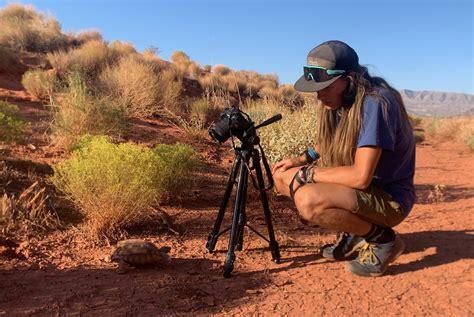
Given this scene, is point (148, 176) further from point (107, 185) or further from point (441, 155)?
point (441, 155)

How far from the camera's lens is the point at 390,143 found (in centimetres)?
283

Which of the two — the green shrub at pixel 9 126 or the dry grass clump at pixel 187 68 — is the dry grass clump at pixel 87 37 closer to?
the dry grass clump at pixel 187 68

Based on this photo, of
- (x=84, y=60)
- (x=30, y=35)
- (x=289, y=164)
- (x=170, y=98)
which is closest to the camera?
Result: (x=289, y=164)

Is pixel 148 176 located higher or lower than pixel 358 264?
higher

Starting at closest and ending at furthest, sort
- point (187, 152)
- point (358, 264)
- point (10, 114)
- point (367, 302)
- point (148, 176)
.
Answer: point (367, 302) → point (358, 264) → point (148, 176) → point (187, 152) → point (10, 114)

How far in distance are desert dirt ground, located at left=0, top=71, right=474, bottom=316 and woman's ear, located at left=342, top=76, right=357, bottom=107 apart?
1235 millimetres

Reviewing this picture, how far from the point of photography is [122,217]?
3918mm

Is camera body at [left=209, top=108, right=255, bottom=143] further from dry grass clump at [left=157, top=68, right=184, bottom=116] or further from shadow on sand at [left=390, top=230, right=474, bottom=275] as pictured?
dry grass clump at [left=157, top=68, right=184, bottom=116]

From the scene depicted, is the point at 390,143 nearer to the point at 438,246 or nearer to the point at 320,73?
the point at 320,73

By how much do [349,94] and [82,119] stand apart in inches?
200

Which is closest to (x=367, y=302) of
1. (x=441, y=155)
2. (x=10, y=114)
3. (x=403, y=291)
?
(x=403, y=291)

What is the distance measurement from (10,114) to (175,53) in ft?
74.0

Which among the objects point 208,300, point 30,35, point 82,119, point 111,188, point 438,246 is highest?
point 30,35

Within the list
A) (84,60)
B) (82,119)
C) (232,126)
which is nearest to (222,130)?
(232,126)
